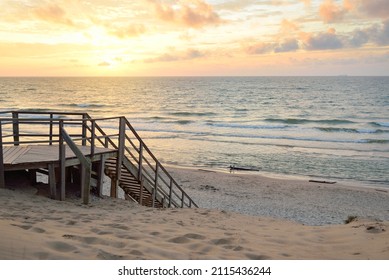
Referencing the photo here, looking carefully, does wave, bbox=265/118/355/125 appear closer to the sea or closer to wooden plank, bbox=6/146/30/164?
the sea

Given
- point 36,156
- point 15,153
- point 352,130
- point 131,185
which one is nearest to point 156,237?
point 36,156

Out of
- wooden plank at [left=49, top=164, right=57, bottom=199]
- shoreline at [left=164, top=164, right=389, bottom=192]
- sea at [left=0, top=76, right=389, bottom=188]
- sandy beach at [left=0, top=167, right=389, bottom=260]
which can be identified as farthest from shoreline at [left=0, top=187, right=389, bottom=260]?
sea at [left=0, top=76, right=389, bottom=188]

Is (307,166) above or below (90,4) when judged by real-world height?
below

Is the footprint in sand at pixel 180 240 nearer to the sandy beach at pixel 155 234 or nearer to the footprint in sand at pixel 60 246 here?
the sandy beach at pixel 155 234

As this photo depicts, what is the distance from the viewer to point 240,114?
5609 cm

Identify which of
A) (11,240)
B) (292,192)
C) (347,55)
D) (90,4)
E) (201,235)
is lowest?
(292,192)

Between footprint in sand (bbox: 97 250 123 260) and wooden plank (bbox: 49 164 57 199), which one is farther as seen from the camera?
wooden plank (bbox: 49 164 57 199)

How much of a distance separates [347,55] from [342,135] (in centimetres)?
3773

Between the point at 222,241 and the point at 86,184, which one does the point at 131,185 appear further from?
the point at 222,241

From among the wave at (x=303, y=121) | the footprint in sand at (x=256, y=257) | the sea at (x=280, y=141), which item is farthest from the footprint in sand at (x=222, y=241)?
the wave at (x=303, y=121)

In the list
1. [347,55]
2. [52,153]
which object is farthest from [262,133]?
[347,55]

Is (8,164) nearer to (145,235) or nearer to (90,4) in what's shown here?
(145,235)

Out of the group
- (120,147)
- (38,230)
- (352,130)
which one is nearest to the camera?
(38,230)
